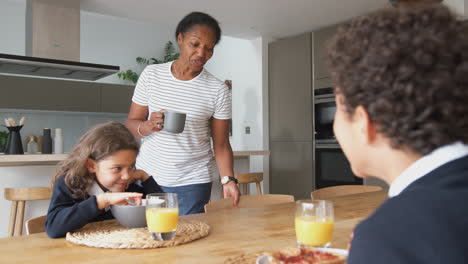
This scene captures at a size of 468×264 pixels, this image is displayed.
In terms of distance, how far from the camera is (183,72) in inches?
73.8

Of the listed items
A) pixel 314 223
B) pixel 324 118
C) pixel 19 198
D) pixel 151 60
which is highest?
pixel 151 60

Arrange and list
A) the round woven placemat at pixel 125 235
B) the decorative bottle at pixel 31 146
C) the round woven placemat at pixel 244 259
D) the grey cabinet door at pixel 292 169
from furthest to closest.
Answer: the decorative bottle at pixel 31 146
the grey cabinet door at pixel 292 169
the round woven placemat at pixel 125 235
the round woven placemat at pixel 244 259

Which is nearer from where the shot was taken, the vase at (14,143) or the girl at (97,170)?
the girl at (97,170)

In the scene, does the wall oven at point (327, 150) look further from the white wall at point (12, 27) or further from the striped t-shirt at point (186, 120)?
the white wall at point (12, 27)

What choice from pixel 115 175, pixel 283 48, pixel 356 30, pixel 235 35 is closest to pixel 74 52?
pixel 235 35

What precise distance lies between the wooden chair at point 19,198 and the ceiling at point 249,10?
2.16 m

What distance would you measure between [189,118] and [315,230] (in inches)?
40.8

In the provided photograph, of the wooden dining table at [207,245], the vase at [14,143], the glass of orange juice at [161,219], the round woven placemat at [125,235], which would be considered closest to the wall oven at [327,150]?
the vase at [14,143]

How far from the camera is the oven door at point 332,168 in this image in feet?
14.5

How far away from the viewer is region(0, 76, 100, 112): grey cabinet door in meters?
4.95

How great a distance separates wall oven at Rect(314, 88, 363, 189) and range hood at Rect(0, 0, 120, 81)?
2.20 m

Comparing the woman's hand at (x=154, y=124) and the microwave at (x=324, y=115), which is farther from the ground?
the microwave at (x=324, y=115)

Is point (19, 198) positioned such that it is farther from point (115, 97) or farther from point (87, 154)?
point (115, 97)

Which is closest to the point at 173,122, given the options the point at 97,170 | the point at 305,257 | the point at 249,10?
the point at 97,170
